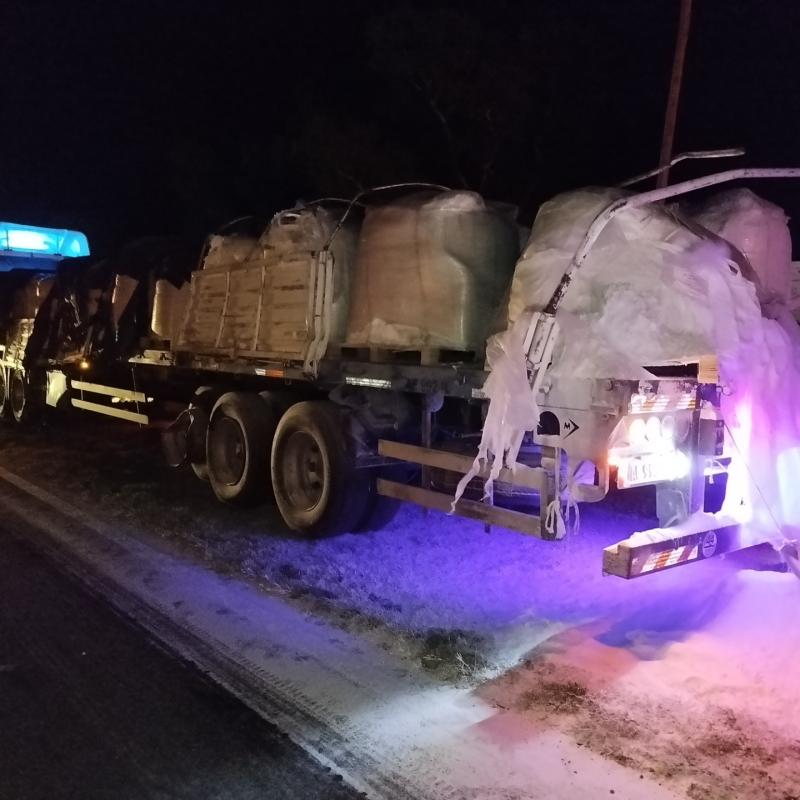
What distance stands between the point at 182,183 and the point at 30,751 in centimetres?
2613

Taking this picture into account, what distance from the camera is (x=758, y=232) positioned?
567 centimetres

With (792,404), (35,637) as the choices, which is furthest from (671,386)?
(35,637)

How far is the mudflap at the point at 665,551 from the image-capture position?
4285 mm

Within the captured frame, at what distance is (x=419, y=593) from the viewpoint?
5730 mm

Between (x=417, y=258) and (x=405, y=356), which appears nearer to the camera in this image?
(x=417, y=258)

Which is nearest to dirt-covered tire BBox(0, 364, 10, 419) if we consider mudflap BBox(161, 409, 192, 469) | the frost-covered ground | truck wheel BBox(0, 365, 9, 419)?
truck wheel BBox(0, 365, 9, 419)

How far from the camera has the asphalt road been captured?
339cm

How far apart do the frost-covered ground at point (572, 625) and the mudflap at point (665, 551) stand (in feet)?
1.50

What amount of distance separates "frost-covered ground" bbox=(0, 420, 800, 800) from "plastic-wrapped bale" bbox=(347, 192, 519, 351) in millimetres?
1808

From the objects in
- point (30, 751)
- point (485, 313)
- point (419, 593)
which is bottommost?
point (30, 751)

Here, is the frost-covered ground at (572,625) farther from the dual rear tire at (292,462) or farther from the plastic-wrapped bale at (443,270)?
the plastic-wrapped bale at (443,270)

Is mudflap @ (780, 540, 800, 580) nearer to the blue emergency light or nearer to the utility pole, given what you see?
the utility pole

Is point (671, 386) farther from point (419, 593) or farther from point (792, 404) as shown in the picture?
point (419, 593)

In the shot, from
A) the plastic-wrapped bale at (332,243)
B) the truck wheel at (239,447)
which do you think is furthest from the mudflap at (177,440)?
the plastic-wrapped bale at (332,243)
